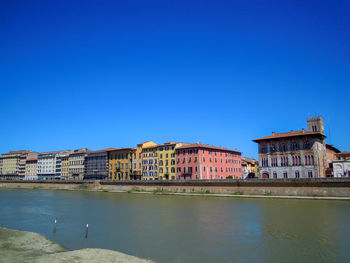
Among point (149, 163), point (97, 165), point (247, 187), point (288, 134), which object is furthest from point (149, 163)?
point (288, 134)

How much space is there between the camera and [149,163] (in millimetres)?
91375

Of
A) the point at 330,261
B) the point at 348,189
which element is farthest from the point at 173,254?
the point at 348,189

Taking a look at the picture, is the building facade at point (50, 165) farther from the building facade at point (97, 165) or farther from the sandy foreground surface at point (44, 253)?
the sandy foreground surface at point (44, 253)

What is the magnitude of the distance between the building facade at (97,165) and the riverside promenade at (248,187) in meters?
12.7

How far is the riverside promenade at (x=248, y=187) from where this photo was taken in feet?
160

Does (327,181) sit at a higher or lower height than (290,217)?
higher

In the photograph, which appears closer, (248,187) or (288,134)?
(248,187)

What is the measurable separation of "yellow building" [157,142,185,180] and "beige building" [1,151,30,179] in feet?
312

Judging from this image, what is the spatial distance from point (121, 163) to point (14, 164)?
8345 centimetres

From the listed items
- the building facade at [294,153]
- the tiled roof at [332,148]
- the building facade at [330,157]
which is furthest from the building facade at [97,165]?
the tiled roof at [332,148]

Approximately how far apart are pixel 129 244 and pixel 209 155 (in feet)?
206

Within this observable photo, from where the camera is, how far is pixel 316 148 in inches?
2345

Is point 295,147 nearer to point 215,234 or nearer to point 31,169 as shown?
point 215,234

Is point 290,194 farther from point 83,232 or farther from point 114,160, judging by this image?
point 114,160
